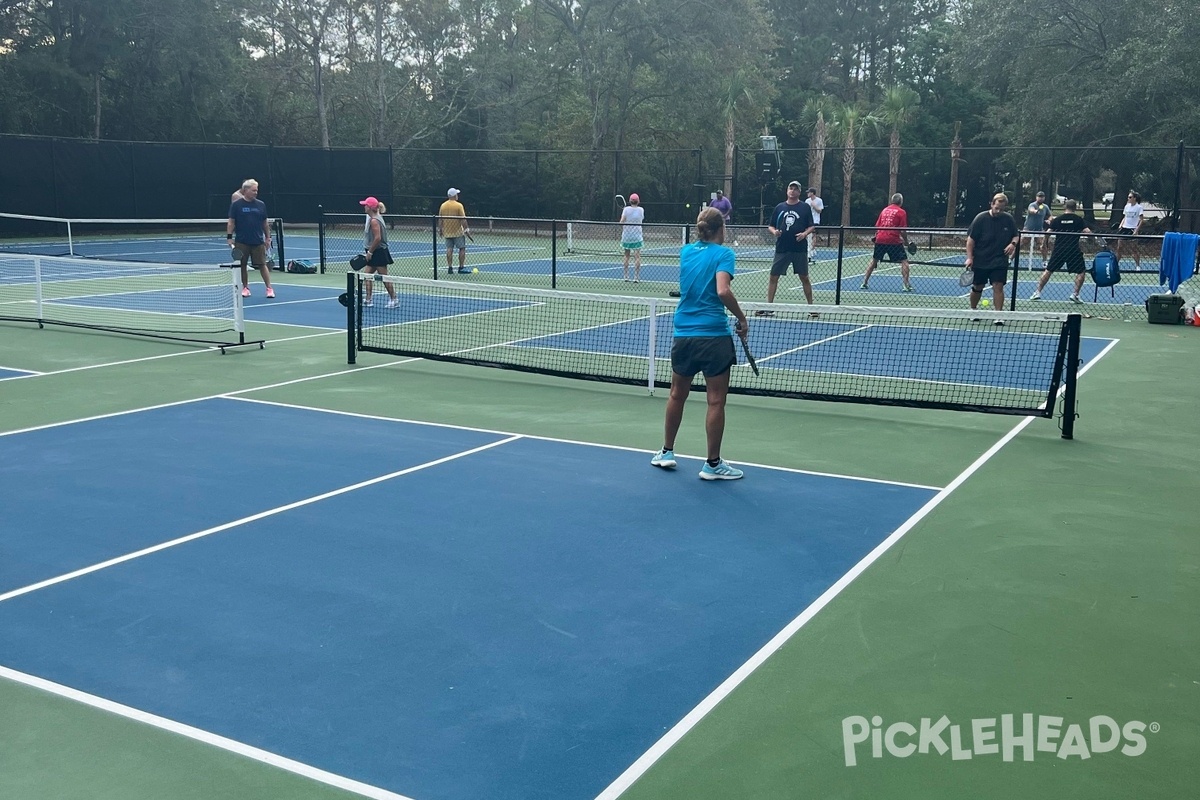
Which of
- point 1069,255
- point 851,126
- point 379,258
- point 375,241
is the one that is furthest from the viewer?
point 851,126

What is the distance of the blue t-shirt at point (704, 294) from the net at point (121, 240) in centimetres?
1648

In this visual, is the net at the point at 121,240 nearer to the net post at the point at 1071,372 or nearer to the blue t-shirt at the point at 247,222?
the blue t-shirt at the point at 247,222

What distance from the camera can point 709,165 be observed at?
48688 mm

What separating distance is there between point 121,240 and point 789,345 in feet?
81.9

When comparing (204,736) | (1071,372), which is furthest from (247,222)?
(204,736)

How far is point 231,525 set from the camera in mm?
7164

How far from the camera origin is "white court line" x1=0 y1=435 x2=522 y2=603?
6137mm

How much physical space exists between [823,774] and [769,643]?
1210 millimetres

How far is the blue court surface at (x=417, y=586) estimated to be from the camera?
4.61 meters

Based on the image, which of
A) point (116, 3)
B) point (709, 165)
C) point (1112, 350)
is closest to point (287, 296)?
point (1112, 350)

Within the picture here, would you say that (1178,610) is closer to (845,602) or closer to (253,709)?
(845,602)

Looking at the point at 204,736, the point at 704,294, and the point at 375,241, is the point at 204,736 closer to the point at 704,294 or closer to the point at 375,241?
the point at 704,294

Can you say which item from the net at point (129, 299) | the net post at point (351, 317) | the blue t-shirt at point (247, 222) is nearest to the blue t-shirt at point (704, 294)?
the net post at point (351, 317)

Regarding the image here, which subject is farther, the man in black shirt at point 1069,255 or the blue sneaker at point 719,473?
the man in black shirt at point 1069,255
